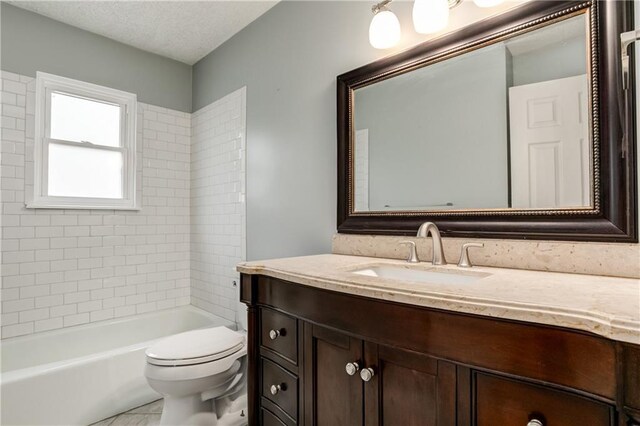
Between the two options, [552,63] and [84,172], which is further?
[84,172]

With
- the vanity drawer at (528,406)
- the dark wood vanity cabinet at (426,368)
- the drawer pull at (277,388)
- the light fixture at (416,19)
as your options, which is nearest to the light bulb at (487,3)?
the light fixture at (416,19)

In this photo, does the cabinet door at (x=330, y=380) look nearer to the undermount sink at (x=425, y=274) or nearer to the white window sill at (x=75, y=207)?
the undermount sink at (x=425, y=274)

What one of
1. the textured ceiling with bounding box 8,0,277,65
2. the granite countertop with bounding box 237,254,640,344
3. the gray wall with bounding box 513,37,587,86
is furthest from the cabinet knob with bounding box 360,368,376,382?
the textured ceiling with bounding box 8,0,277,65

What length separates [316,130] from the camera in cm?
194

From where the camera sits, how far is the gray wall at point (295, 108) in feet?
5.91

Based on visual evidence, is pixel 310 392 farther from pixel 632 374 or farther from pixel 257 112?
pixel 257 112

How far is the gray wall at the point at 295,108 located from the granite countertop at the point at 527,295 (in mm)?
864

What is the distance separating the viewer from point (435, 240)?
4.23ft

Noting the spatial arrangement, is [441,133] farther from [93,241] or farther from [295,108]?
[93,241]

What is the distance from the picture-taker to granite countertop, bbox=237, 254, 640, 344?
59cm

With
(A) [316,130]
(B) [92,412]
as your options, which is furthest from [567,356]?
(B) [92,412]

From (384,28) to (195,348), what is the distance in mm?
1768

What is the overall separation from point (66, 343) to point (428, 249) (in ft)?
8.54

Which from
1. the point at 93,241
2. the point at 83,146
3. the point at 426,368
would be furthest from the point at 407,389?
the point at 83,146
